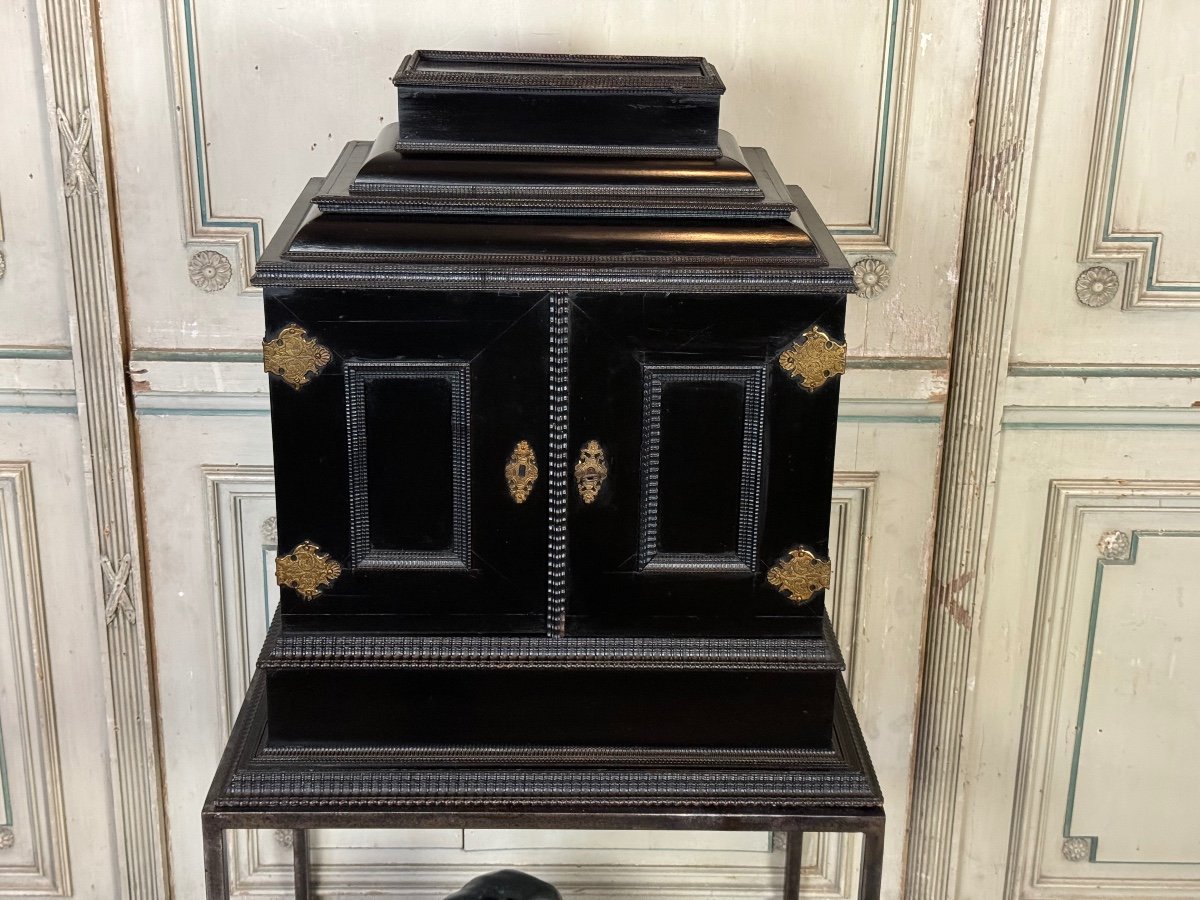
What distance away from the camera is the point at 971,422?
161 centimetres

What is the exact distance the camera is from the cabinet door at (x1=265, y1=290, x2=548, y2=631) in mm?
1108

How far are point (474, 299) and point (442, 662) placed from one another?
337 mm

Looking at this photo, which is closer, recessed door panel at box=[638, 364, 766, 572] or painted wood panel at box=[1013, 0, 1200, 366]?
recessed door panel at box=[638, 364, 766, 572]

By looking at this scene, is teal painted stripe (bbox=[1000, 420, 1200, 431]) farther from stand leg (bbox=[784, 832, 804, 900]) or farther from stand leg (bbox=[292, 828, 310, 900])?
stand leg (bbox=[292, 828, 310, 900])

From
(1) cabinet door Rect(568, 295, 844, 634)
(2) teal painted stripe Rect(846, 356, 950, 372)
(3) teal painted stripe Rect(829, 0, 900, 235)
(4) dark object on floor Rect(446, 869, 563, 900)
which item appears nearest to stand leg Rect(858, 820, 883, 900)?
(1) cabinet door Rect(568, 295, 844, 634)

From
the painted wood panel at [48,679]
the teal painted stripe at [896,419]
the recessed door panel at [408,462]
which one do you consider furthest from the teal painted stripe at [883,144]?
the painted wood panel at [48,679]

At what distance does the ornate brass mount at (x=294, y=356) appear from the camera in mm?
1102

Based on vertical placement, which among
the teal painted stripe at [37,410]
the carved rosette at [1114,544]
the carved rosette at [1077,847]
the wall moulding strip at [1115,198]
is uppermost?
the wall moulding strip at [1115,198]

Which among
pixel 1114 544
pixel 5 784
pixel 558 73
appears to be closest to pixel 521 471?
pixel 558 73

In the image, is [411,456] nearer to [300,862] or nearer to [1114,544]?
[300,862]

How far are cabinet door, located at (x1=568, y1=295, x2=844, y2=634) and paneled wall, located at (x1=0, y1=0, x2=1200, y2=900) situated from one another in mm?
474

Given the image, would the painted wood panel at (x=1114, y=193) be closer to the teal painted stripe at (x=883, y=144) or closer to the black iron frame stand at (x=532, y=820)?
the teal painted stripe at (x=883, y=144)

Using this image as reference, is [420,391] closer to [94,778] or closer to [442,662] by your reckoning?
[442,662]

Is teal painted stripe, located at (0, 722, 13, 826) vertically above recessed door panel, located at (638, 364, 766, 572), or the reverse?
recessed door panel, located at (638, 364, 766, 572)
